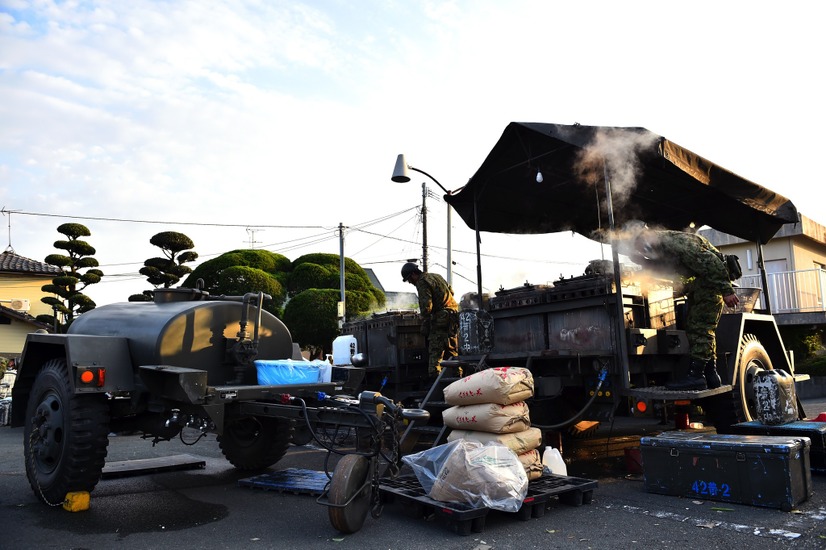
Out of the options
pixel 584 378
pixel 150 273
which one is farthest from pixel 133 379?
pixel 150 273

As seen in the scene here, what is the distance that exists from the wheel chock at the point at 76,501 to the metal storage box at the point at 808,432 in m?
6.31

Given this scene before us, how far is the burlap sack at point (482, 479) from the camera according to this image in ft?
14.7

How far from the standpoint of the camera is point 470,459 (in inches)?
181

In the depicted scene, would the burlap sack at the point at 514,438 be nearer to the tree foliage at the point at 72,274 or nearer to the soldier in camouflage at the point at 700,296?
the soldier in camouflage at the point at 700,296

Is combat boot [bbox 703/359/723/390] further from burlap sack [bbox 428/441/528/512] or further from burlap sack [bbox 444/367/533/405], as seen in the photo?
burlap sack [bbox 428/441/528/512]

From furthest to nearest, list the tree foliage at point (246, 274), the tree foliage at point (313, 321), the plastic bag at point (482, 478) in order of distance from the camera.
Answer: the tree foliage at point (246, 274), the tree foliage at point (313, 321), the plastic bag at point (482, 478)

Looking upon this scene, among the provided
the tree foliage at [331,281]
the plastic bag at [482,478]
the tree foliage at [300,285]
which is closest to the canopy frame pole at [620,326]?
the plastic bag at [482,478]

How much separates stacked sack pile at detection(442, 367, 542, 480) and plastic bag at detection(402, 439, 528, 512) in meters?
0.47

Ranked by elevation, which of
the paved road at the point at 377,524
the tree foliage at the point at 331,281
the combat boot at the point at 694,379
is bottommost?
the paved road at the point at 377,524

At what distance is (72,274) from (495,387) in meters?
23.8

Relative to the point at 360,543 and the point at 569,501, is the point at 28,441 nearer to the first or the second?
the point at 360,543

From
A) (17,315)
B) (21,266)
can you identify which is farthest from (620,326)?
(21,266)

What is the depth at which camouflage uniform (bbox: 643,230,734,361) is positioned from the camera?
654 cm

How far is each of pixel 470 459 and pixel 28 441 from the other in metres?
4.14
